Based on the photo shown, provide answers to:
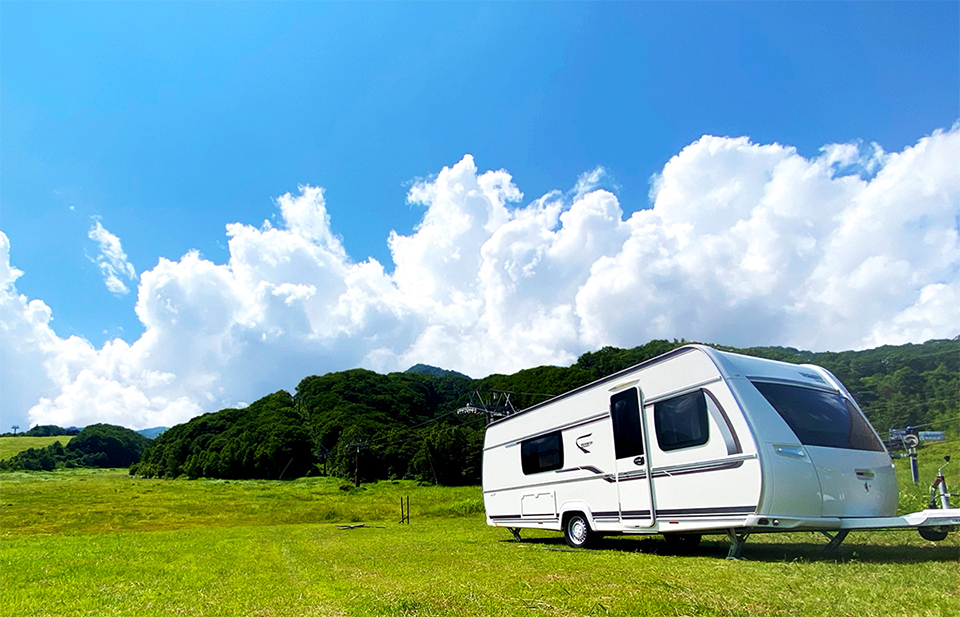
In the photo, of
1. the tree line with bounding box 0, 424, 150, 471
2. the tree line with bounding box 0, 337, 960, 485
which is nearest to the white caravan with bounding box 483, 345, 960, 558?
the tree line with bounding box 0, 337, 960, 485

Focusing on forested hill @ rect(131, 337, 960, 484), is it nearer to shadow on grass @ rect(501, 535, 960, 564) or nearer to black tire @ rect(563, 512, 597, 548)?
shadow on grass @ rect(501, 535, 960, 564)

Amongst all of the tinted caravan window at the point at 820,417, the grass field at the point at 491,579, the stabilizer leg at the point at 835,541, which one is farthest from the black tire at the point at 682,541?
the tinted caravan window at the point at 820,417

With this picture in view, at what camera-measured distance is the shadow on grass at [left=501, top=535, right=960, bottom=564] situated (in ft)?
26.5

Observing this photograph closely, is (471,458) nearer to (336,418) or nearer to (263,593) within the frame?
(336,418)

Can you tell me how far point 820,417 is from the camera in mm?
8852

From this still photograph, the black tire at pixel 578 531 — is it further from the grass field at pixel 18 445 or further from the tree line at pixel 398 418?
the grass field at pixel 18 445

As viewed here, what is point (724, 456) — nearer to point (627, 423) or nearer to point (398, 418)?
point (627, 423)

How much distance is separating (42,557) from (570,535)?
12.3 m

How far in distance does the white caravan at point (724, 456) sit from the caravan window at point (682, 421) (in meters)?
0.02

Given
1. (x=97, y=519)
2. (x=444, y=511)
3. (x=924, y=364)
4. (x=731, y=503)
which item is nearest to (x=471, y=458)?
(x=444, y=511)

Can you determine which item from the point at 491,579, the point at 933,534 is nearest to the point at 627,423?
the point at 491,579

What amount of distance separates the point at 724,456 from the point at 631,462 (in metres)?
2.08

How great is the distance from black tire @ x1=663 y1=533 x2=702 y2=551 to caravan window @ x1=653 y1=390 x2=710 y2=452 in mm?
2698

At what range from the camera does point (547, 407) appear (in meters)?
13.0
